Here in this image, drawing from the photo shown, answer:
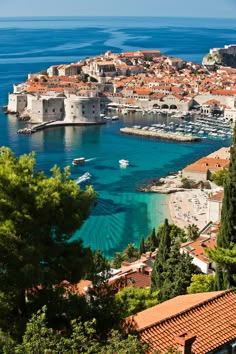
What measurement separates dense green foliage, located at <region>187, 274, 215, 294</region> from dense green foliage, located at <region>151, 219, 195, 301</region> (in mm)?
113

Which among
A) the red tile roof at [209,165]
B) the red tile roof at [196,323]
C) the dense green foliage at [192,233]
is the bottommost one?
the dense green foliage at [192,233]

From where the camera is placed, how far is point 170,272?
681 centimetres

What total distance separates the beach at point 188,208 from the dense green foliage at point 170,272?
18.0ft

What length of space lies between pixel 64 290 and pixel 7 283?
1.22 feet

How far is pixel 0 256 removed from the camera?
10.4 ft

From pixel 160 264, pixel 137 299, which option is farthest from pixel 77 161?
pixel 137 299

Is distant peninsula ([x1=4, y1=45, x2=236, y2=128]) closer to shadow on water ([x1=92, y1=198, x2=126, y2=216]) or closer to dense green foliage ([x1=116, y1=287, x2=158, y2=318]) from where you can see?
shadow on water ([x1=92, y1=198, x2=126, y2=216])

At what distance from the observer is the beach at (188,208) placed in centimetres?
1329

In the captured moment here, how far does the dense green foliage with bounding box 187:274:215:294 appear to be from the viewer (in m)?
6.25

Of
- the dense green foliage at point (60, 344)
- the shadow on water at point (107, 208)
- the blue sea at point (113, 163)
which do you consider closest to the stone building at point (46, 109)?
the blue sea at point (113, 163)

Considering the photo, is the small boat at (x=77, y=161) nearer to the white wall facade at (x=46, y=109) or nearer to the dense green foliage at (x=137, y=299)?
the white wall facade at (x=46, y=109)

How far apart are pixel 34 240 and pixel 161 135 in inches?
837

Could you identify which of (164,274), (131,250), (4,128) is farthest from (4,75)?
(164,274)

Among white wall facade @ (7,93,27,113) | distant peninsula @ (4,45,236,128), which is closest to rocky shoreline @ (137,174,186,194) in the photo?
distant peninsula @ (4,45,236,128)
